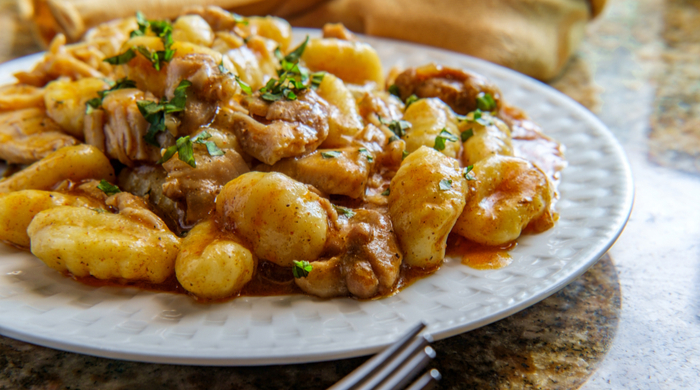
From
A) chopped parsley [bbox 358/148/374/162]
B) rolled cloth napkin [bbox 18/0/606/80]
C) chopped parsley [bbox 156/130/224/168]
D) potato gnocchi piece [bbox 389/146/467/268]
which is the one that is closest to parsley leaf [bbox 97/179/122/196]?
chopped parsley [bbox 156/130/224/168]

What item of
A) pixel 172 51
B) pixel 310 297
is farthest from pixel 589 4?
pixel 310 297

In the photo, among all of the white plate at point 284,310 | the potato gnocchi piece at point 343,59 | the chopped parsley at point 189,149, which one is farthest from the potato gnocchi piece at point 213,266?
the potato gnocchi piece at point 343,59

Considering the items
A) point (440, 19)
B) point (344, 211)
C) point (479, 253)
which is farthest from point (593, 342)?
point (440, 19)

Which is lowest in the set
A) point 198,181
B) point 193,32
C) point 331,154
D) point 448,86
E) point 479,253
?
point 479,253

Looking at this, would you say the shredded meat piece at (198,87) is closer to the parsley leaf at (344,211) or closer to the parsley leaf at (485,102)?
the parsley leaf at (344,211)

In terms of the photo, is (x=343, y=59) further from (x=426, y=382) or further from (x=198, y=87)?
(x=426, y=382)

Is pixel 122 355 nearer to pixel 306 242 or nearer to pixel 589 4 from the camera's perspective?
pixel 306 242

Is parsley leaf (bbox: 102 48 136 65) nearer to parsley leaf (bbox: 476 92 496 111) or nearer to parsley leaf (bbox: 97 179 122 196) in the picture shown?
parsley leaf (bbox: 97 179 122 196)
